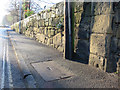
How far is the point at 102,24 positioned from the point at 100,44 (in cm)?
48

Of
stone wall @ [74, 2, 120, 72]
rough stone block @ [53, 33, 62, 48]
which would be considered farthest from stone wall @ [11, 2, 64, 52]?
stone wall @ [74, 2, 120, 72]

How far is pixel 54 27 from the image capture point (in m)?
5.46

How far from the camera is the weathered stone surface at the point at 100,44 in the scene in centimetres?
278

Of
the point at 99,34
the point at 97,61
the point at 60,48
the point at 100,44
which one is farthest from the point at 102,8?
the point at 60,48

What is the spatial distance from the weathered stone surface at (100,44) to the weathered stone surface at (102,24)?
0.42ft

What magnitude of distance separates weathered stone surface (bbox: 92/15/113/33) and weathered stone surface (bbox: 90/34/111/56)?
0.42 ft

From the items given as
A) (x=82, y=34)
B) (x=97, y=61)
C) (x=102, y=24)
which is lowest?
(x=97, y=61)

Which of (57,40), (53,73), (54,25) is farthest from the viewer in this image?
(54,25)

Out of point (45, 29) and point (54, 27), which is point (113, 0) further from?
point (45, 29)

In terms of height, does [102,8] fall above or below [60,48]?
above

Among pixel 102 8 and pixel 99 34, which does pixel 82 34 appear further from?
pixel 102 8

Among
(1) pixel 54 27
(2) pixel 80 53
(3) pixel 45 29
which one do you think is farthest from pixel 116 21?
(3) pixel 45 29

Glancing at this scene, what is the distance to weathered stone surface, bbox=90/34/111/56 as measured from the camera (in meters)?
2.78

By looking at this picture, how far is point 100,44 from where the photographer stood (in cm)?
296
